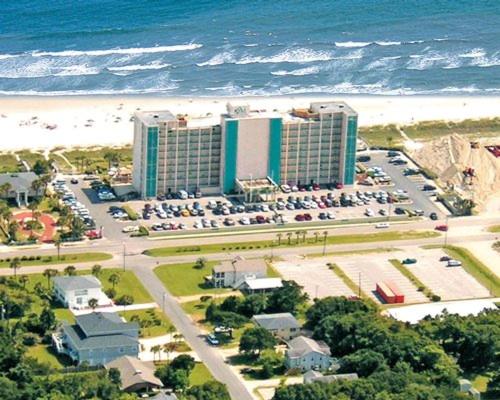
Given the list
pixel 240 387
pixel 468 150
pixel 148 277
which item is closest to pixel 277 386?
pixel 240 387

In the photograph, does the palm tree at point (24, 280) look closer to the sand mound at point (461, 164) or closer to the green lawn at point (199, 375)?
the green lawn at point (199, 375)

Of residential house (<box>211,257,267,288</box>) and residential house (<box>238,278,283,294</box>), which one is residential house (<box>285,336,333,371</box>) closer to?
residential house (<box>238,278,283,294</box>)

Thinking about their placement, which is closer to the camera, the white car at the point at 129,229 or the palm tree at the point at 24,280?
the palm tree at the point at 24,280

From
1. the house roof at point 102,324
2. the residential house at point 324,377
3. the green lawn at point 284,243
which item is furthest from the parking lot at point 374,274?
the house roof at point 102,324

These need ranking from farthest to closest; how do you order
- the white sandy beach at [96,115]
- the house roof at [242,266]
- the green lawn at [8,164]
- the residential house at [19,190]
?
the white sandy beach at [96,115], the green lawn at [8,164], the residential house at [19,190], the house roof at [242,266]

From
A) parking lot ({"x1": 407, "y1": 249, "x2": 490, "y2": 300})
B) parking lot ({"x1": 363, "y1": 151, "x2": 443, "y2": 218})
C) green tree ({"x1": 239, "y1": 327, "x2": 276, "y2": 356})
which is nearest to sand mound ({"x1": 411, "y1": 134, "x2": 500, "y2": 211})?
parking lot ({"x1": 363, "y1": 151, "x2": 443, "y2": 218})

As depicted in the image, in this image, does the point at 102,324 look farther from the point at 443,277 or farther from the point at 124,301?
the point at 443,277

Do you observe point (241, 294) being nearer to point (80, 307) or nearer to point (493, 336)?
point (80, 307)
